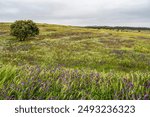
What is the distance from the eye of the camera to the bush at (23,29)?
61688 millimetres

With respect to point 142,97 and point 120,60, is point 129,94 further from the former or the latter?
point 120,60

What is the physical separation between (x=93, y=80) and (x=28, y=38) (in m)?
62.1

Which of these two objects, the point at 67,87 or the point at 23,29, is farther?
the point at 23,29

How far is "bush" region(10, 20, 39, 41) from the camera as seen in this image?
61688mm

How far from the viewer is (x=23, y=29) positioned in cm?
6184

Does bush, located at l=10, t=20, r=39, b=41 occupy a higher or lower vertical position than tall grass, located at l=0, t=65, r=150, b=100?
lower

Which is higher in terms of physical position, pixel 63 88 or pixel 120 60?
pixel 63 88

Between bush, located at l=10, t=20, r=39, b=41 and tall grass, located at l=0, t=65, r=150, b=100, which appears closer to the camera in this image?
tall grass, located at l=0, t=65, r=150, b=100

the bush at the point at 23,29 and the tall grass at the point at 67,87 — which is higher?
the tall grass at the point at 67,87

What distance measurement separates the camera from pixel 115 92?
4.47 m

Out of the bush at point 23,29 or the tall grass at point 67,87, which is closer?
the tall grass at point 67,87

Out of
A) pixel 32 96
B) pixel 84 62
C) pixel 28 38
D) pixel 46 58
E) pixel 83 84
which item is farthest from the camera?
pixel 28 38

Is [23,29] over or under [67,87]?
under

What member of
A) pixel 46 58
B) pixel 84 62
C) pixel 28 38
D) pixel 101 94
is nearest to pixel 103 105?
pixel 101 94
